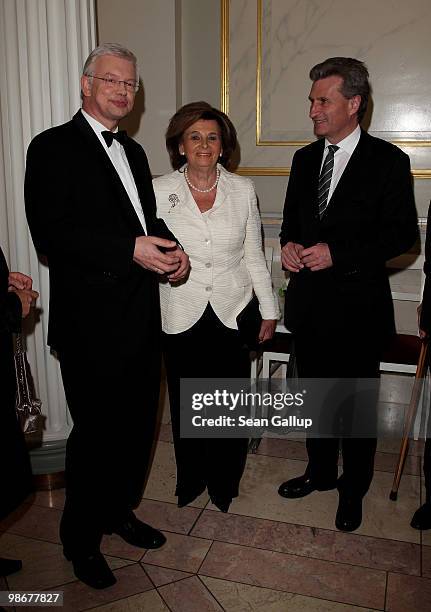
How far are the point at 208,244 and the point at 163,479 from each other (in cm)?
138

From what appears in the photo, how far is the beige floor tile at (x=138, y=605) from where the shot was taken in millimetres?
2158

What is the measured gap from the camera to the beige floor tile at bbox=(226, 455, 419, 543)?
2730mm

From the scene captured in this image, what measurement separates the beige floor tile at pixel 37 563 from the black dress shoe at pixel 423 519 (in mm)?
1309

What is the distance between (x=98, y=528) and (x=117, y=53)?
5.81ft

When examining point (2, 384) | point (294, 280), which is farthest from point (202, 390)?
point (2, 384)

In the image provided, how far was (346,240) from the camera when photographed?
8.25 feet

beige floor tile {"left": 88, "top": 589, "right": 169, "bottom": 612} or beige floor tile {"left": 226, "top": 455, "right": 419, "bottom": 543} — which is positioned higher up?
beige floor tile {"left": 226, "top": 455, "right": 419, "bottom": 543}

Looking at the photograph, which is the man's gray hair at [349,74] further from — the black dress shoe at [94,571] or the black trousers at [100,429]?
the black dress shoe at [94,571]

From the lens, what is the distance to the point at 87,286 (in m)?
2.13

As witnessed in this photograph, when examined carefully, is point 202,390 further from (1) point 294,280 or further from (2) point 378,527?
(2) point 378,527

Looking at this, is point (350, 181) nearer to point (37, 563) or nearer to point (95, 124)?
point (95, 124)

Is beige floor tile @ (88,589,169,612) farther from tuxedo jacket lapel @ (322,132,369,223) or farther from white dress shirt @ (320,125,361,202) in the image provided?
white dress shirt @ (320,125,361,202)

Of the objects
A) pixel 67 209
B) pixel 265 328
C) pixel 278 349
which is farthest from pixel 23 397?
pixel 278 349

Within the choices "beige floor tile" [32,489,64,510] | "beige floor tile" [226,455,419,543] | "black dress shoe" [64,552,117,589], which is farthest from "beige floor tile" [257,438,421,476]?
"black dress shoe" [64,552,117,589]
